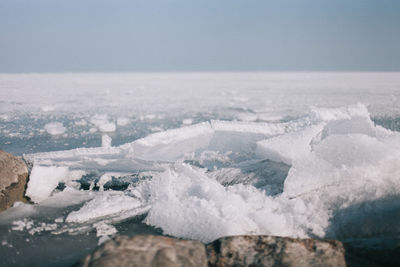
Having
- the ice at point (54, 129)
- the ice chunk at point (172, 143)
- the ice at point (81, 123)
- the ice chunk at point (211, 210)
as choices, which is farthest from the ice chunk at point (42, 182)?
the ice at point (81, 123)

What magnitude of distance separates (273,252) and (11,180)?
199 centimetres

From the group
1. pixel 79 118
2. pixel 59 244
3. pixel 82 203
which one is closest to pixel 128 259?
pixel 59 244

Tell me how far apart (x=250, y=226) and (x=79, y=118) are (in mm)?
5492

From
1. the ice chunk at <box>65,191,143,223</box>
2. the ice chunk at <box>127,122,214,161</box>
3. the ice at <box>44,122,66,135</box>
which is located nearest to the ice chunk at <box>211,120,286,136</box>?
the ice chunk at <box>127,122,214,161</box>

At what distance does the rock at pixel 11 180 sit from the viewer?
7.20 ft

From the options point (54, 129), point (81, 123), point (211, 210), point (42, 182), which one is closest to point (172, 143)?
point (42, 182)

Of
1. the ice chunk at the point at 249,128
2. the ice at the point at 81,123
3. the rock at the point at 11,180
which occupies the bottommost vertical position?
the ice at the point at 81,123

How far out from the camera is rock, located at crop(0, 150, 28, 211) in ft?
7.20

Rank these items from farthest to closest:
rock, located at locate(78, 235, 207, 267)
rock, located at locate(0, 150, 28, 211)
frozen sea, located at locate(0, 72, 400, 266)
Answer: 1. rock, located at locate(0, 150, 28, 211)
2. frozen sea, located at locate(0, 72, 400, 266)
3. rock, located at locate(78, 235, 207, 267)

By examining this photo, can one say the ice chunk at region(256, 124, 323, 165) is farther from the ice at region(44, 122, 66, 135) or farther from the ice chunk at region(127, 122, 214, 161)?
the ice at region(44, 122, 66, 135)

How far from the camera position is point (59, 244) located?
→ 5.79 feet

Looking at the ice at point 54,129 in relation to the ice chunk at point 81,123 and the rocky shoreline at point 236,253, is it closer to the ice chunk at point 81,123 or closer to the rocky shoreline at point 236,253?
the ice chunk at point 81,123

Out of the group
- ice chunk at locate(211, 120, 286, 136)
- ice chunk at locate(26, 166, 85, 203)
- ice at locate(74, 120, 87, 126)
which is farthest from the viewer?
ice at locate(74, 120, 87, 126)

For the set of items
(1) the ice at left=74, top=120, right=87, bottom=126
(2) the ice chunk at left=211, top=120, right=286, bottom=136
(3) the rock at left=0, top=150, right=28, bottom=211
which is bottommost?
(1) the ice at left=74, top=120, right=87, bottom=126
